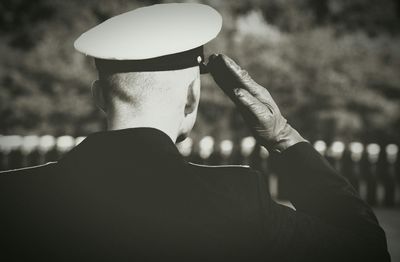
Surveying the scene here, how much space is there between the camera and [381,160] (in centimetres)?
885

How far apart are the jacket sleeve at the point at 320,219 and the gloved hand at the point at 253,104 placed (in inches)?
3.0

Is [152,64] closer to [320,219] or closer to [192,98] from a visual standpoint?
[192,98]

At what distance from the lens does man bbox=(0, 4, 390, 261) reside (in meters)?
1.41

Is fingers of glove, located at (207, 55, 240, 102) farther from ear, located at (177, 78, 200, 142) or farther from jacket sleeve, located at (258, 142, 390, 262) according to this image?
jacket sleeve, located at (258, 142, 390, 262)

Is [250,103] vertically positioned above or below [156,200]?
above

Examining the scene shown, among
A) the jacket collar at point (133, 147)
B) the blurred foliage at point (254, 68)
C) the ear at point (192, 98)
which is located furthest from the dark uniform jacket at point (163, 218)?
the blurred foliage at point (254, 68)

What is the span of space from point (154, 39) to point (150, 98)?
0.57 feet

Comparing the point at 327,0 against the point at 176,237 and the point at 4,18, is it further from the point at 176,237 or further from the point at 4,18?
the point at 176,237

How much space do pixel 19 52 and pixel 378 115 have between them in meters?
8.86

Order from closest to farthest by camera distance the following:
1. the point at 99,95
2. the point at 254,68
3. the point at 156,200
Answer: the point at 156,200 → the point at 99,95 → the point at 254,68

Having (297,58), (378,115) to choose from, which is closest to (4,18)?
(297,58)

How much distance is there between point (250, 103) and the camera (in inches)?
62.1

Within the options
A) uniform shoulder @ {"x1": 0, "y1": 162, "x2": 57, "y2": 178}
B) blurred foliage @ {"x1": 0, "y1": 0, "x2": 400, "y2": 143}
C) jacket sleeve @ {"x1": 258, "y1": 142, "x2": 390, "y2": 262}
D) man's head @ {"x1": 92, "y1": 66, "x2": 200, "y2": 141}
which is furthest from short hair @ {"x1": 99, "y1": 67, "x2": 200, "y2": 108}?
blurred foliage @ {"x1": 0, "y1": 0, "x2": 400, "y2": 143}

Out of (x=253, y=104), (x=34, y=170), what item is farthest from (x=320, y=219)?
(x=34, y=170)
